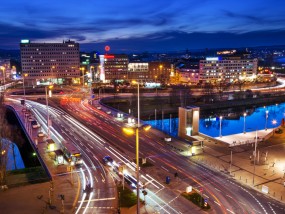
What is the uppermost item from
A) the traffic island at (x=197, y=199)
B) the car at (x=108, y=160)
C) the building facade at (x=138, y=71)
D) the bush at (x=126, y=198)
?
the building facade at (x=138, y=71)

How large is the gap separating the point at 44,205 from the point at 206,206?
16.2 m

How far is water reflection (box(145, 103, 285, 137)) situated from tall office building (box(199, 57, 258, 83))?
68.0m

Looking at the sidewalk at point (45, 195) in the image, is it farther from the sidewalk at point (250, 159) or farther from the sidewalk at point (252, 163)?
the sidewalk at point (252, 163)

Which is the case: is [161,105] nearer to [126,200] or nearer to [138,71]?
[126,200]

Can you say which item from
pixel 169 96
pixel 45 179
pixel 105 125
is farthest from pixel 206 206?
pixel 169 96

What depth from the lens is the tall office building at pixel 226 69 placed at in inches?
6841

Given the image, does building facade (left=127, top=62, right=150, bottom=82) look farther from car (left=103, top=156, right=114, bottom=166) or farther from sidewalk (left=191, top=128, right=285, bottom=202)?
car (left=103, top=156, right=114, bottom=166)

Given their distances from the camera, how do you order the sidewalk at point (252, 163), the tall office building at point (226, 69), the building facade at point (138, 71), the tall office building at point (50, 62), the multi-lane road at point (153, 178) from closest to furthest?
the multi-lane road at point (153, 178) < the sidewalk at point (252, 163) < the tall office building at point (50, 62) < the tall office building at point (226, 69) < the building facade at point (138, 71)

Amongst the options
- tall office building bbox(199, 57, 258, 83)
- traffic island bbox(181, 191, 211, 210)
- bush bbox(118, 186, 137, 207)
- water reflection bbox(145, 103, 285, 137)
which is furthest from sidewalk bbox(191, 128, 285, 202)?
tall office building bbox(199, 57, 258, 83)

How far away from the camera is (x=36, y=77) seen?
16262 cm

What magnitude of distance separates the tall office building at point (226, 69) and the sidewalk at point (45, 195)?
146 meters

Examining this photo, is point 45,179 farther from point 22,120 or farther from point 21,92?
point 21,92

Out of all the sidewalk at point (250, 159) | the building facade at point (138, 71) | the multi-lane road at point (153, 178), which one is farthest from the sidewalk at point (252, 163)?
the building facade at point (138, 71)

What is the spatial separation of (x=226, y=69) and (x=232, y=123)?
344ft
